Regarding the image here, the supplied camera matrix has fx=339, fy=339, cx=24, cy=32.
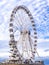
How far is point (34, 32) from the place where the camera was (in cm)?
3158

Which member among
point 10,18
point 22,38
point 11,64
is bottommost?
point 11,64

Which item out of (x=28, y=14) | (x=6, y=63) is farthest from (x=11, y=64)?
(x=28, y=14)

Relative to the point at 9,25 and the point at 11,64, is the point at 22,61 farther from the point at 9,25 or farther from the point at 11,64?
the point at 9,25

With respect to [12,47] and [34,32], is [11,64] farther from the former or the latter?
[34,32]

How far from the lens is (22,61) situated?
98.2ft

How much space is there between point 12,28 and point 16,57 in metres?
2.62

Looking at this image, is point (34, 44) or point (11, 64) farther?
point (34, 44)

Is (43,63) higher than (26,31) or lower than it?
lower

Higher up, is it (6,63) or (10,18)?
(10,18)

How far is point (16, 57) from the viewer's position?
29891 millimetres

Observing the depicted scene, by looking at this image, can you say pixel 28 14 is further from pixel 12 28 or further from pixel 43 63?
pixel 43 63

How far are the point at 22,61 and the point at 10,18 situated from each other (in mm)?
3941

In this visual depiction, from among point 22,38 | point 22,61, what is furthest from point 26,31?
point 22,61

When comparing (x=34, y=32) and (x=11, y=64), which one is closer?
(x=11, y=64)
